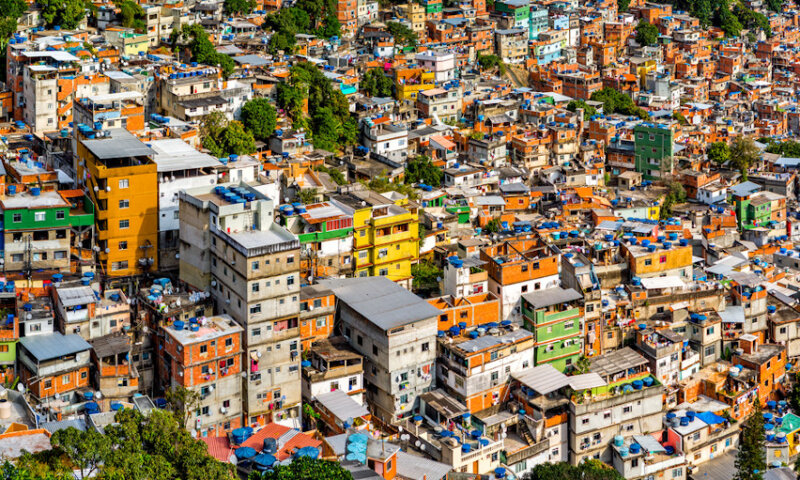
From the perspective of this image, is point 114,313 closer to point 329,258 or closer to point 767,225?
point 329,258

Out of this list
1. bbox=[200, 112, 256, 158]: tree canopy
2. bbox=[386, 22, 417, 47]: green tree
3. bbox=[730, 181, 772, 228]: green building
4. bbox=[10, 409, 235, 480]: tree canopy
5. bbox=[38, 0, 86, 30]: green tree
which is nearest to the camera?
bbox=[10, 409, 235, 480]: tree canopy

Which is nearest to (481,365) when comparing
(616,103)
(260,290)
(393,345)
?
(393,345)

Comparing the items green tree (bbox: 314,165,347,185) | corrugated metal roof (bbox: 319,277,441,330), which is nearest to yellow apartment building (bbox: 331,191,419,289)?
corrugated metal roof (bbox: 319,277,441,330)

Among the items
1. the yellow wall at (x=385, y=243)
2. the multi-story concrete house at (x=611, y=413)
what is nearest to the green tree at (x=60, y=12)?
the yellow wall at (x=385, y=243)

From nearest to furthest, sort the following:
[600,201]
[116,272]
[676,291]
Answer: [116,272]
[676,291]
[600,201]

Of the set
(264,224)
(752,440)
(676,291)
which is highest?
(264,224)

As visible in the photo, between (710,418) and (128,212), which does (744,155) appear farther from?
(128,212)

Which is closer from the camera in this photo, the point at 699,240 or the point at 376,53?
the point at 699,240

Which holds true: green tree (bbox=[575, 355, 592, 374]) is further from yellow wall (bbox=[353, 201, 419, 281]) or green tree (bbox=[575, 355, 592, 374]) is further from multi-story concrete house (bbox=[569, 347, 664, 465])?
yellow wall (bbox=[353, 201, 419, 281])

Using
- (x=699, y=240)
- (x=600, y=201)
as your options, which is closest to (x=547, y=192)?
(x=600, y=201)
